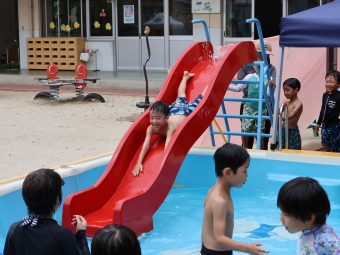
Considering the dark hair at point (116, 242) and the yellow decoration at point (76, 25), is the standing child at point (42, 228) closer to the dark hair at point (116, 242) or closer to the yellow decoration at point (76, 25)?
the dark hair at point (116, 242)

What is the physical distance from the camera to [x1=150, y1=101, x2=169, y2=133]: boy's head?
6.46m

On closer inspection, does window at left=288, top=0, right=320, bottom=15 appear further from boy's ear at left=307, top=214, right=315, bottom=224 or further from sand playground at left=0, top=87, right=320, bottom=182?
boy's ear at left=307, top=214, right=315, bottom=224

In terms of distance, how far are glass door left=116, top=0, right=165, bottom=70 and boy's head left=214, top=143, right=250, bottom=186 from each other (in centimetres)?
1645

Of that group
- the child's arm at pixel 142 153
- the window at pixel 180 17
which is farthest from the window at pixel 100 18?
the child's arm at pixel 142 153

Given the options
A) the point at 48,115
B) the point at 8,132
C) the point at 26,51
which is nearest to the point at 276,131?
the point at 8,132

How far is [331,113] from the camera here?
809 cm

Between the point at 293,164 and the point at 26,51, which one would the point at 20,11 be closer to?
the point at 26,51

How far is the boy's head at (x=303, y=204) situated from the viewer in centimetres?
254

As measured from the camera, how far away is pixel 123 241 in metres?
2.19

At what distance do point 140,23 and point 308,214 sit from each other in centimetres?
1794

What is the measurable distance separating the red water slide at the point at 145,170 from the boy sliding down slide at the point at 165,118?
12 cm

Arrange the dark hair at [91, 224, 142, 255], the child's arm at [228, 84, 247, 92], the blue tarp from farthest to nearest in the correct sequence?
the child's arm at [228, 84, 247, 92] → the blue tarp → the dark hair at [91, 224, 142, 255]

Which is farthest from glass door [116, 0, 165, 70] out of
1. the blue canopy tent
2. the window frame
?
the blue canopy tent

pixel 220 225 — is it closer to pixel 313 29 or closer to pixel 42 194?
pixel 42 194
